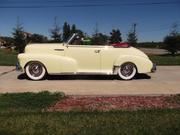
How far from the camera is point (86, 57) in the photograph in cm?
1239

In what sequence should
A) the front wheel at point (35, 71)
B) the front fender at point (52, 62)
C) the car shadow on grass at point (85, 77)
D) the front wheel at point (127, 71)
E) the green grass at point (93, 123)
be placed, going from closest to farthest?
the green grass at point (93, 123), the front fender at point (52, 62), the front wheel at point (35, 71), the front wheel at point (127, 71), the car shadow on grass at point (85, 77)

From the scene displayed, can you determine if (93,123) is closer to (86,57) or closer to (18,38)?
(86,57)

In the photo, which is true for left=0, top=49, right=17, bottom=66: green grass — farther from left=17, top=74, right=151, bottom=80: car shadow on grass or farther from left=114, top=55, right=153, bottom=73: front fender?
left=114, top=55, right=153, bottom=73: front fender

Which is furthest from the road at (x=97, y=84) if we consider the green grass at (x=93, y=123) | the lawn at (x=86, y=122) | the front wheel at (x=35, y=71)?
the green grass at (x=93, y=123)

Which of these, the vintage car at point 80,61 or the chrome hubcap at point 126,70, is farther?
the chrome hubcap at point 126,70

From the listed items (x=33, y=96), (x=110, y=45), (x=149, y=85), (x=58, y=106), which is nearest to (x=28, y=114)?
(x=58, y=106)

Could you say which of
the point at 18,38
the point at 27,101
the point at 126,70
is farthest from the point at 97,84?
the point at 18,38

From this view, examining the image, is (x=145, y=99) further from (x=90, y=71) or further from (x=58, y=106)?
(x=90, y=71)

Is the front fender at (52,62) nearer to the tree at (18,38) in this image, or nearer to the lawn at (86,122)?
the lawn at (86,122)

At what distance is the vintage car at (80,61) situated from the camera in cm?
1229

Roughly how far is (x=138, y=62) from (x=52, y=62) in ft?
7.83

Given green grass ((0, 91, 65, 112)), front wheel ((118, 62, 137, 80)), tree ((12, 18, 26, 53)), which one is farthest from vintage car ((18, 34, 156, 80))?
tree ((12, 18, 26, 53))

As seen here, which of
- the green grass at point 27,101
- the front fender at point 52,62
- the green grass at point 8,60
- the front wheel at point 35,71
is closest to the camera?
the green grass at point 27,101

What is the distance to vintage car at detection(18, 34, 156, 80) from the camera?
40.3 ft
